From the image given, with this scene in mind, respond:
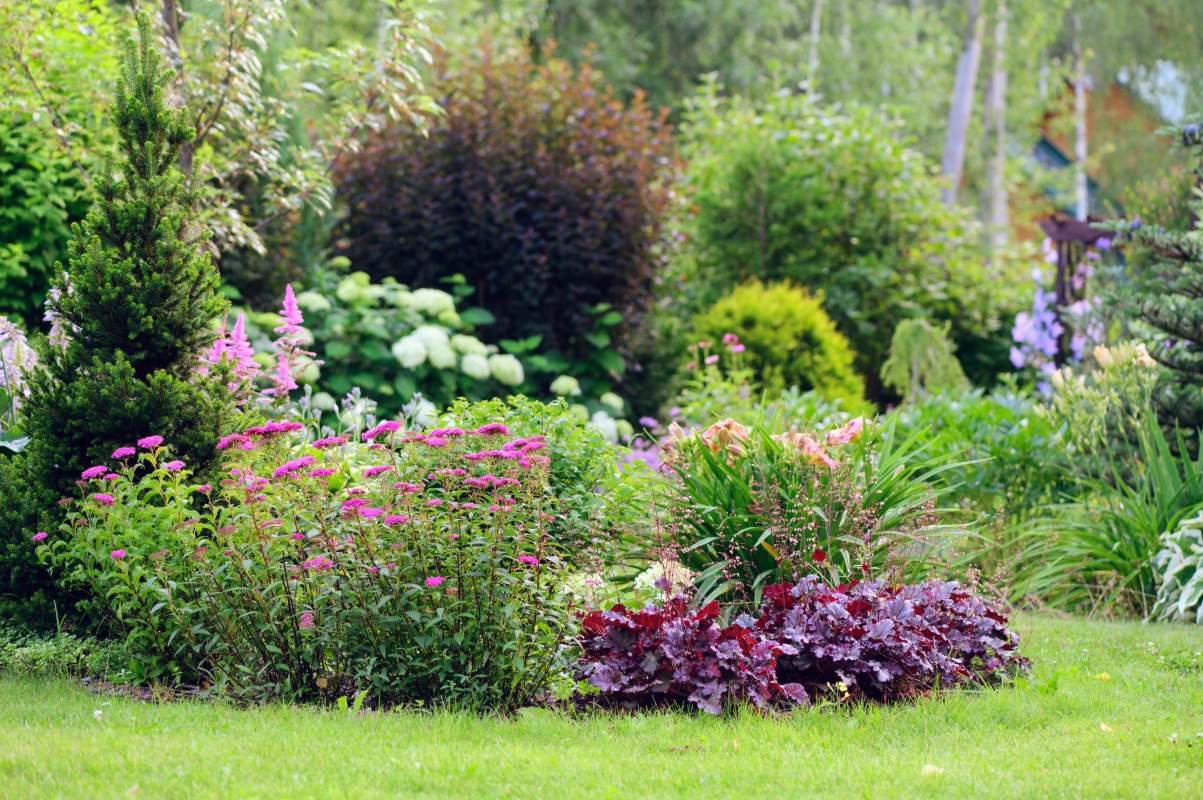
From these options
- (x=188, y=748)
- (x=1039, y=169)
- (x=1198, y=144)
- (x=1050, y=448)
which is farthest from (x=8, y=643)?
(x=1039, y=169)

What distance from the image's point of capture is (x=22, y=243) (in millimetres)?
8875

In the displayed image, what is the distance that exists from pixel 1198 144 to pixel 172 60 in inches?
249

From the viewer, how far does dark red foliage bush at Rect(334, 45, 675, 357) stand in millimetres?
10781

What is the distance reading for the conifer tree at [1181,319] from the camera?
7.56 m

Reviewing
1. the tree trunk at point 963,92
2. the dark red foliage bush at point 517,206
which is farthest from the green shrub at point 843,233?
the tree trunk at point 963,92

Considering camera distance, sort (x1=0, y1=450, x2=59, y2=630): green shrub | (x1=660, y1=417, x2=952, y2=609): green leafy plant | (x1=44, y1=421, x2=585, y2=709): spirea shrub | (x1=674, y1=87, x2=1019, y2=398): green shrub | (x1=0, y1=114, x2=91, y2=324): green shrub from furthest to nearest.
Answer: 1. (x1=674, y1=87, x2=1019, y2=398): green shrub
2. (x1=0, y1=114, x2=91, y2=324): green shrub
3. (x1=660, y1=417, x2=952, y2=609): green leafy plant
4. (x1=0, y1=450, x2=59, y2=630): green shrub
5. (x1=44, y1=421, x2=585, y2=709): spirea shrub

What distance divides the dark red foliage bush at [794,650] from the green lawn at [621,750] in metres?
0.16

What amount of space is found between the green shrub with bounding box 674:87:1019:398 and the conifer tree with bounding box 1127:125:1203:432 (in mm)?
5442

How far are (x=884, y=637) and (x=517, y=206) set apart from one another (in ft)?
21.7

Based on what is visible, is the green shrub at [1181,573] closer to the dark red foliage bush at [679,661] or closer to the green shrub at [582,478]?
the green shrub at [582,478]

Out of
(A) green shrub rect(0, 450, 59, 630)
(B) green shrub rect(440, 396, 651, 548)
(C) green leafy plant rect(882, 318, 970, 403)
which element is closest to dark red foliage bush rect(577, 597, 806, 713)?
(B) green shrub rect(440, 396, 651, 548)

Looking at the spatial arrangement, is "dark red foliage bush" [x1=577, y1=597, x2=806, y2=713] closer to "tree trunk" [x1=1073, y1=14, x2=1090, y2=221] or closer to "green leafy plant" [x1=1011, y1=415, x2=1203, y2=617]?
"green leafy plant" [x1=1011, y1=415, x2=1203, y2=617]

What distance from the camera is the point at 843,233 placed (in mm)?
13953

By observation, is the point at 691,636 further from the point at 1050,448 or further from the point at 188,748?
the point at 1050,448
